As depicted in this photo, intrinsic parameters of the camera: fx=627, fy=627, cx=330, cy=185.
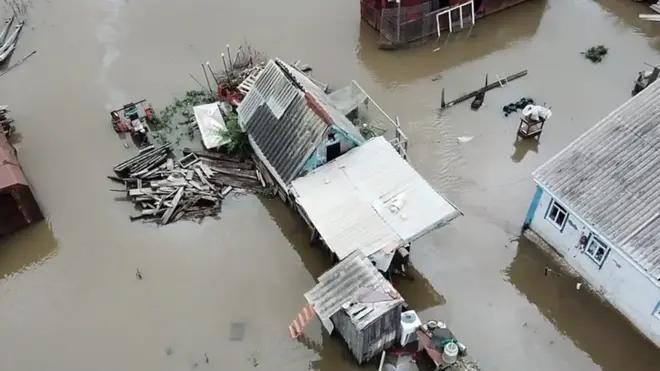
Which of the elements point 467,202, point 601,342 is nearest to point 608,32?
point 467,202

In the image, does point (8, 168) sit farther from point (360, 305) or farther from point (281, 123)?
point (360, 305)

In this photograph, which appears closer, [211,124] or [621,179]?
[621,179]

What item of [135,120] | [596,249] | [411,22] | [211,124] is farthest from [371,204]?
[411,22]

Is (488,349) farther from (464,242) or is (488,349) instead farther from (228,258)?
(228,258)

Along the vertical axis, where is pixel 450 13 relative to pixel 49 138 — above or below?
below

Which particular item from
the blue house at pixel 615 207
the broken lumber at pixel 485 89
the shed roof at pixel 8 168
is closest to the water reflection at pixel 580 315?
the blue house at pixel 615 207

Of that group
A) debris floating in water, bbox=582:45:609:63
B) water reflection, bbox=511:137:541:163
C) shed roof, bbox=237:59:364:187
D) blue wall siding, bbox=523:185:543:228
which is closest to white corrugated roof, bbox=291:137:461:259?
shed roof, bbox=237:59:364:187
